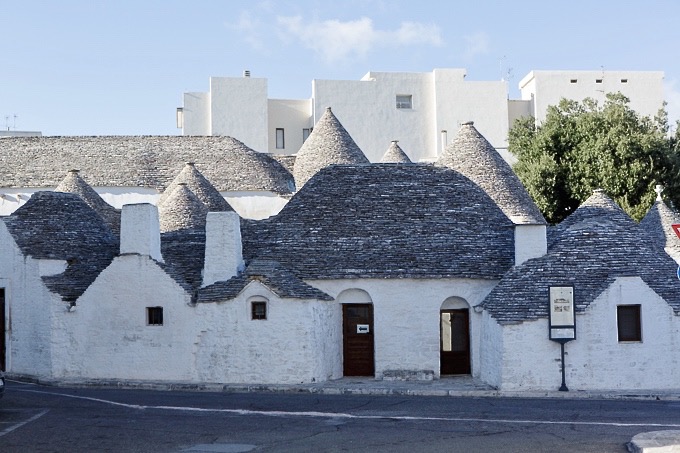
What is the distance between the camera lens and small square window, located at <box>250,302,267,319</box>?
84.5 feet

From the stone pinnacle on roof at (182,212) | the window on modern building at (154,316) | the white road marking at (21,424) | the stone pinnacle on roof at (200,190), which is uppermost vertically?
the stone pinnacle on roof at (200,190)

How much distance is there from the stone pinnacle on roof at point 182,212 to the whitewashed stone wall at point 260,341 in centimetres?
609

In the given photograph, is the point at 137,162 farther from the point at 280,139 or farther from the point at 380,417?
the point at 380,417

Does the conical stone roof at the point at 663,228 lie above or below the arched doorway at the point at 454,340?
above

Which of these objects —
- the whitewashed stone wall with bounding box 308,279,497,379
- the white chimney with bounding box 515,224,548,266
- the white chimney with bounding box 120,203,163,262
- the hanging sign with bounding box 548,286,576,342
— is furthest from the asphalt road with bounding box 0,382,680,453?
the white chimney with bounding box 515,224,548,266

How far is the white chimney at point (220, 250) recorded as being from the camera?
2691 cm

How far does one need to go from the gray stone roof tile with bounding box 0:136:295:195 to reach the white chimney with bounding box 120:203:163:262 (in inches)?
504

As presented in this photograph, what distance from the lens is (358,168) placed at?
1208 inches

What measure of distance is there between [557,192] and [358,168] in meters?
21.1

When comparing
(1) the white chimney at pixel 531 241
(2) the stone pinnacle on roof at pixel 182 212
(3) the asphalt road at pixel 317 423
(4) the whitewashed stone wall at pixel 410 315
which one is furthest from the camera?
(2) the stone pinnacle on roof at pixel 182 212

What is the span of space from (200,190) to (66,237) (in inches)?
288

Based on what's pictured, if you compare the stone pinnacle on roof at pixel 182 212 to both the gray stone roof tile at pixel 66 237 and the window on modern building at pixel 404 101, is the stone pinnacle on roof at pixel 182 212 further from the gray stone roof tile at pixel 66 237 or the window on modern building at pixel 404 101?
the window on modern building at pixel 404 101

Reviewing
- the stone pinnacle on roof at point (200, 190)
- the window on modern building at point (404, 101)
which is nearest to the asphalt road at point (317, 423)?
the stone pinnacle on roof at point (200, 190)

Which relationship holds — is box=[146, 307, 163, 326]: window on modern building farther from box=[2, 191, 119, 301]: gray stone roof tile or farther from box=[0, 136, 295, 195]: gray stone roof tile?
box=[0, 136, 295, 195]: gray stone roof tile
